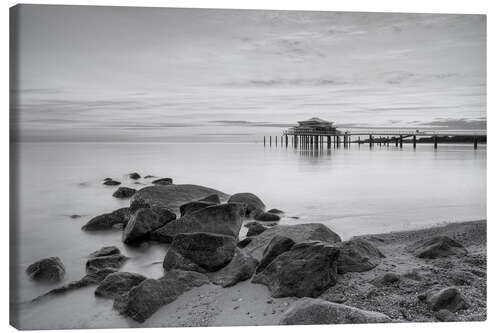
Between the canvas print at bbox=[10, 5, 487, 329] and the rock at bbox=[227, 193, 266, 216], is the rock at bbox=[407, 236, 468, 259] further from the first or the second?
the rock at bbox=[227, 193, 266, 216]

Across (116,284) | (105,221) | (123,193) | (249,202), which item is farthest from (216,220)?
(123,193)

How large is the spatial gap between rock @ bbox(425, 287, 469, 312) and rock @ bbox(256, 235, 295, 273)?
1.62 m

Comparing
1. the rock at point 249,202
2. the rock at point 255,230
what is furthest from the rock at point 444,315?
the rock at point 249,202

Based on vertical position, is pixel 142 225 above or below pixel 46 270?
above

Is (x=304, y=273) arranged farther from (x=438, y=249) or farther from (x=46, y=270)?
(x=46, y=270)

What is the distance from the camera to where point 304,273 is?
16.7 feet

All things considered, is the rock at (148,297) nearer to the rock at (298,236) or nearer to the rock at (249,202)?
the rock at (298,236)

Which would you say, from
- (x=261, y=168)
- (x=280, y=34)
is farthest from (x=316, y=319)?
(x=261, y=168)

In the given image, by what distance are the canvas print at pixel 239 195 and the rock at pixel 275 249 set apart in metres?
0.02

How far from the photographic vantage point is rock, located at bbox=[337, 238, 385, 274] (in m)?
5.46

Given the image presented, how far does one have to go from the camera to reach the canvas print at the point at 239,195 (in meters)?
5.10

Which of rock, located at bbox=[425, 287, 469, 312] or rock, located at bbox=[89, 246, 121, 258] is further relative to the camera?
rock, located at bbox=[89, 246, 121, 258]

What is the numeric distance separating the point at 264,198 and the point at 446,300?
6.32 meters

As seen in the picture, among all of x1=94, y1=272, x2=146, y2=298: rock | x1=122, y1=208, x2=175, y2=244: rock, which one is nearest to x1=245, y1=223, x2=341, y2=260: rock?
x1=122, y1=208, x2=175, y2=244: rock
